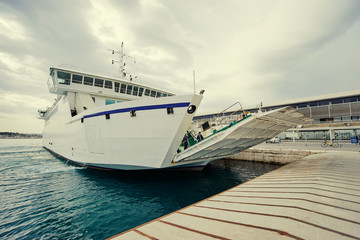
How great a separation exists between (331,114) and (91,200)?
48103mm

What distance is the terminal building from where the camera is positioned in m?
32.0

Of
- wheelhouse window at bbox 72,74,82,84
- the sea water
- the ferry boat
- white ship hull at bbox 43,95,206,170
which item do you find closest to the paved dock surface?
the sea water

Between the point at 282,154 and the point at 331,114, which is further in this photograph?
the point at 331,114

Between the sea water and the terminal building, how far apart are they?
2832 centimetres

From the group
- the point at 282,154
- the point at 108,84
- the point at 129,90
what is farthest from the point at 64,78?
the point at 282,154

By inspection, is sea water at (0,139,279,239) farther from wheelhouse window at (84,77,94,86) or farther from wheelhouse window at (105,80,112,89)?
wheelhouse window at (84,77,94,86)

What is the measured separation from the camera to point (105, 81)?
44.3ft

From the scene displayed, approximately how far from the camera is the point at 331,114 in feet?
116

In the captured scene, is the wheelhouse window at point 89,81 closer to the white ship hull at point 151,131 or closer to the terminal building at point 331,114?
the white ship hull at point 151,131

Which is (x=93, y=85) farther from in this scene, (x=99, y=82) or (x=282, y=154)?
(x=282, y=154)

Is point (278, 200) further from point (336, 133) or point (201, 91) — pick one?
point (336, 133)

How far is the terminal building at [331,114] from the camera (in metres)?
32.0

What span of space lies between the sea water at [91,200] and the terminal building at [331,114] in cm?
2832

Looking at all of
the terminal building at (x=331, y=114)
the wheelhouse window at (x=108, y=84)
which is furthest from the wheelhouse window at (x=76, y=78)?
the terminal building at (x=331, y=114)
